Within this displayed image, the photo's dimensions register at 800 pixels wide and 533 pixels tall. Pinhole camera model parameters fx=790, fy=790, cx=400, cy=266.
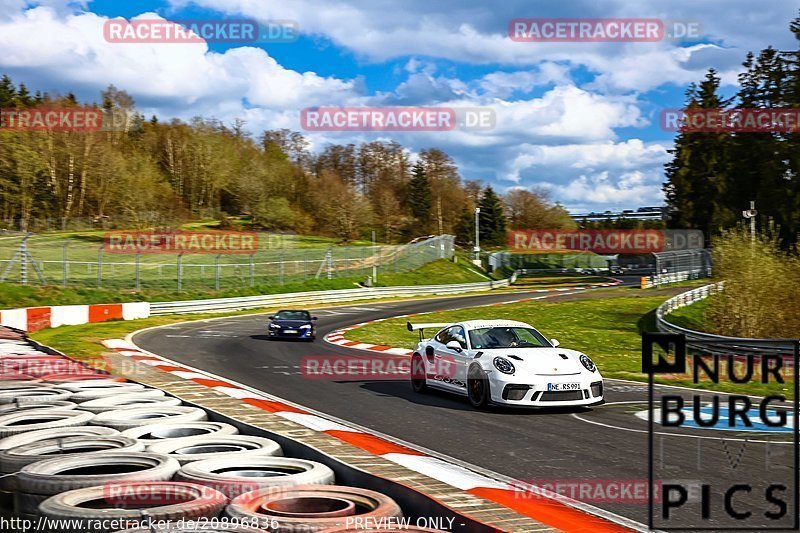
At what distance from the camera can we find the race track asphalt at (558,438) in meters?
7.45

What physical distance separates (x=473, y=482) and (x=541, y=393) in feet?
14.9

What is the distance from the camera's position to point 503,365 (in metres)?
11.4

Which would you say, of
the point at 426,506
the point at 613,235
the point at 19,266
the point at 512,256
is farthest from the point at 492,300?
the point at 613,235

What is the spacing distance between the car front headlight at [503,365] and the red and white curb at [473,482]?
7.73 ft

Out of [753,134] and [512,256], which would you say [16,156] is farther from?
[753,134]

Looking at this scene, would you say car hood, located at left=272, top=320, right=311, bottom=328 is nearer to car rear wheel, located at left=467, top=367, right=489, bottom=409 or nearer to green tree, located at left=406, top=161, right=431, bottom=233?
car rear wheel, located at left=467, top=367, right=489, bottom=409

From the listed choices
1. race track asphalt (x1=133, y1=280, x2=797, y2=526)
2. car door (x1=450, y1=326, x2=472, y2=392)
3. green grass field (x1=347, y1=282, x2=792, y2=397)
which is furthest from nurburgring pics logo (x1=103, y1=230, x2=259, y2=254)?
car door (x1=450, y1=326, x2=472, y2=392)

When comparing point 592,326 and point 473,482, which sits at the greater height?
point 473,482

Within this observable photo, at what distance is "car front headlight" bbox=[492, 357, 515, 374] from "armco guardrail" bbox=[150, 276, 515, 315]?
27.9m

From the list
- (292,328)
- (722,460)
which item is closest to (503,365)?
(722,460)

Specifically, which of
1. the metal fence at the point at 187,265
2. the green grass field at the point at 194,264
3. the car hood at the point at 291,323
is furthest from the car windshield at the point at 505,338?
the green grass field at the point at 194,264

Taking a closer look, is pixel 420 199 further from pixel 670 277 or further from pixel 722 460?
pixel 722 460

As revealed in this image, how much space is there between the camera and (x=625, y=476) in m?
7.50

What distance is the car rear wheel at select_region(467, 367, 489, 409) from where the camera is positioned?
11611mm
